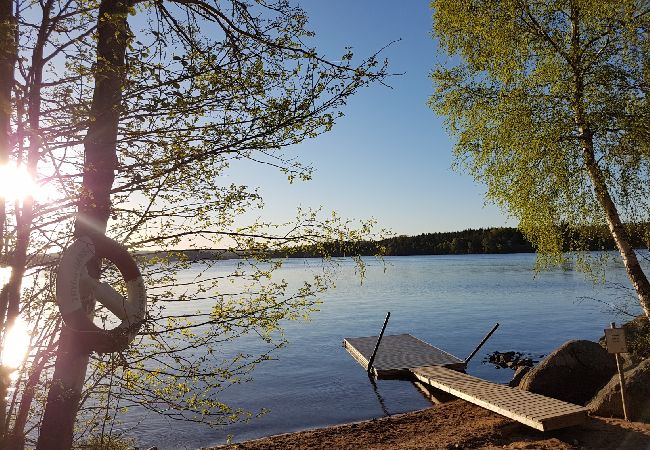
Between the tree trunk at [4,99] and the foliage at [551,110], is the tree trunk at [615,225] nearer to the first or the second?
the foliage at [551,110]

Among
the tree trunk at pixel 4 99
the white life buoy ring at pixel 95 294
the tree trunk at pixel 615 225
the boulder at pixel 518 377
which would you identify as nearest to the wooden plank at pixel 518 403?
the boulder at pixel 518 377

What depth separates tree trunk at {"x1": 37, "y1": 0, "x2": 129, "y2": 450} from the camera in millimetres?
4809

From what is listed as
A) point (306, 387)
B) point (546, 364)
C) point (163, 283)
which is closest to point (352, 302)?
point (306, 387)

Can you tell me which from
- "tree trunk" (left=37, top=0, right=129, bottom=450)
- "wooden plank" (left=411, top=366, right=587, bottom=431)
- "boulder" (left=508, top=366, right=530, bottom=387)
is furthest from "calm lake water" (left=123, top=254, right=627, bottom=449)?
"tree trunk" (left=37, top=0, right=129, bottom=450)

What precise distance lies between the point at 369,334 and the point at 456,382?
1702 centimetres

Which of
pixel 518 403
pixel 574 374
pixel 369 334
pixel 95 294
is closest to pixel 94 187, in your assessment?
pixel 95 294

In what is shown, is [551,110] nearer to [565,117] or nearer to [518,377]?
[565,117]

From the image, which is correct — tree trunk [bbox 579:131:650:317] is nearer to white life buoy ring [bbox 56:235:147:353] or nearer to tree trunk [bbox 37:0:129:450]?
tree trunk [bbox 37:0:129:450]

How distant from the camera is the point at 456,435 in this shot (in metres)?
11.0

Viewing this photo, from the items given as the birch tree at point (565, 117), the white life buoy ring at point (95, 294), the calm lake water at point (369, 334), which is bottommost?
the calm lake water at point (369, 334)

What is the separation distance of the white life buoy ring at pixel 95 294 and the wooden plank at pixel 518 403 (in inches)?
324

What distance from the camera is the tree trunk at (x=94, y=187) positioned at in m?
4.81

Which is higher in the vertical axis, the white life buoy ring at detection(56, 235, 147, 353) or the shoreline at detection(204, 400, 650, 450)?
the white life buoy ring at detection(56, 235, 147, 353)

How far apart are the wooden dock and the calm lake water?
92cm
